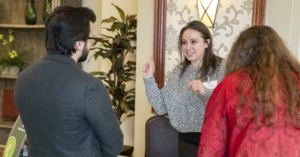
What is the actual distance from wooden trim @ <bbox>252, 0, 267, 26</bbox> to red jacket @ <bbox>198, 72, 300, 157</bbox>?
116 cm

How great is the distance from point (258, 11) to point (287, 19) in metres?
0.20

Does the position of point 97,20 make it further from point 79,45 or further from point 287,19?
point 79,45

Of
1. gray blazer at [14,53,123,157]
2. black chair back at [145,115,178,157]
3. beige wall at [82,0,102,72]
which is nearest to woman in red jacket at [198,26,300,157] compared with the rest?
gray blazer at [14,53,123,157]

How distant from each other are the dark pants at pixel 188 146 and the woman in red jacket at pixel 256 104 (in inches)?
19.1

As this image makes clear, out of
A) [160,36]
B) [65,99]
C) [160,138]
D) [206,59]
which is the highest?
[160,36]

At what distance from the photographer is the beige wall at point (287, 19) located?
205 centimetres

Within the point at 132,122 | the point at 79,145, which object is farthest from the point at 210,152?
the point at 132,122

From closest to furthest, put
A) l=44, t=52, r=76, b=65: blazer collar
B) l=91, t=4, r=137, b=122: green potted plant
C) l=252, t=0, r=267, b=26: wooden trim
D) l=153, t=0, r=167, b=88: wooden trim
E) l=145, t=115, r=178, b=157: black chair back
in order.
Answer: l=44, t=52, r=76, b=65: blazer collar, l=145, t=115, r=178, b=157: black chair back, l=252, t=0, r=267, b=26: wooden trim, l=153, t=0, r=167, b=88: wooden trim, l=91, t=4, r=137, b=122: green potted plant

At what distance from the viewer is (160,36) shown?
7.75ft

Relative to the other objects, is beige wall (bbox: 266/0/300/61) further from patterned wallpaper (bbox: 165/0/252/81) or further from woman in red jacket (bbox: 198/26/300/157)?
woman in red jacket (bbox: 198/26/300/157)

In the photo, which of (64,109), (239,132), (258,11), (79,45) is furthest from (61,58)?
(258,11)

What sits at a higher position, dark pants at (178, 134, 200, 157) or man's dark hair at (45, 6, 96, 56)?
man's dark hair at (45, 6, 96, 56)

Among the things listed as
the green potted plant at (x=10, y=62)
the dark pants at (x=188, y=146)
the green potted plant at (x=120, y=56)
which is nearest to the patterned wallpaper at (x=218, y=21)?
the green potted plant at (x=120, y=56)

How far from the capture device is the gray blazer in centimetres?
112
